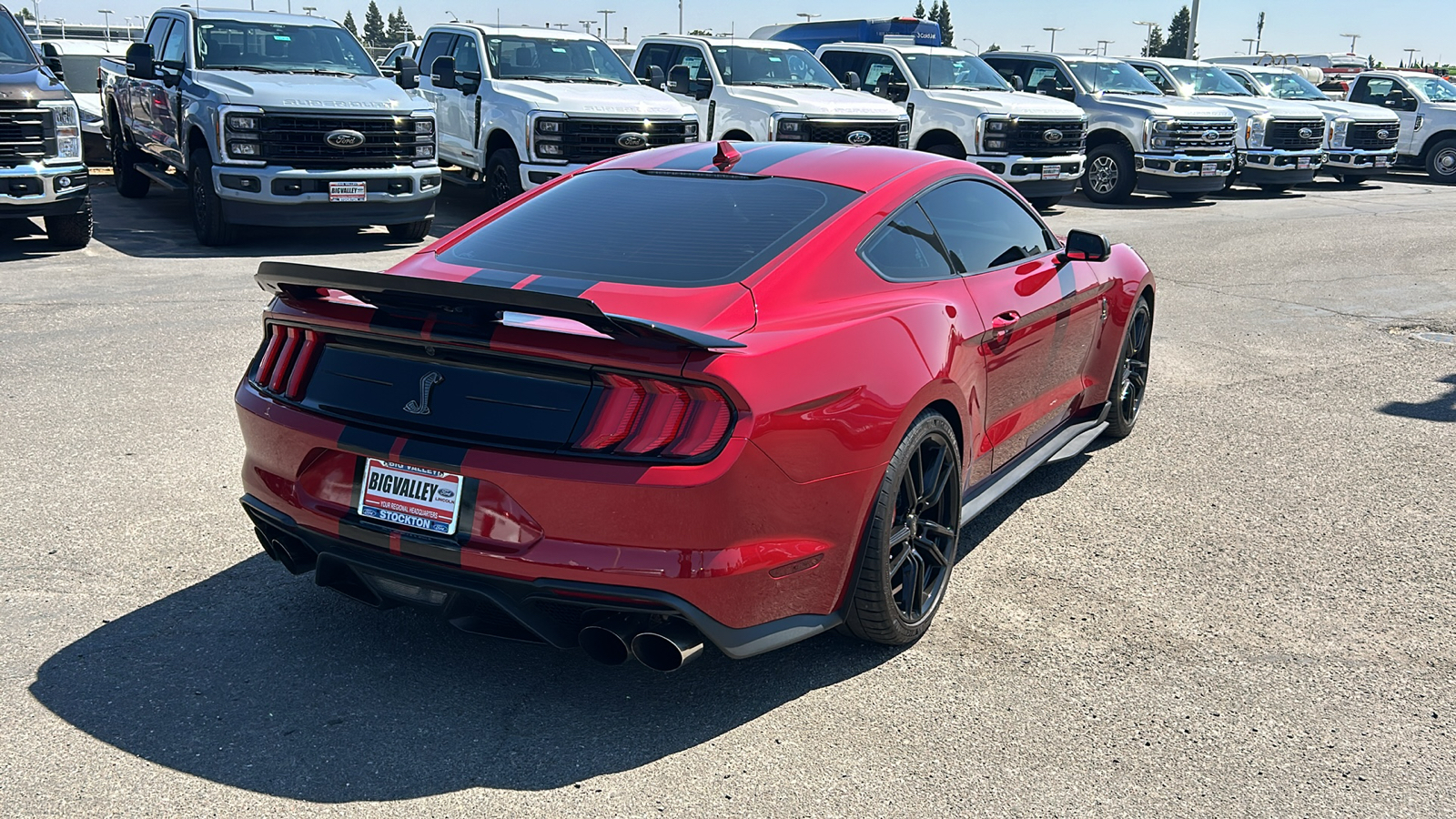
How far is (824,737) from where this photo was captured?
3.42m

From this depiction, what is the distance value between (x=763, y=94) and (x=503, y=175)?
3.67 m

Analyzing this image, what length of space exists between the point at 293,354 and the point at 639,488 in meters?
1.22

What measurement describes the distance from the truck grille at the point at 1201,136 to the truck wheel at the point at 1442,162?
9454 millimetres

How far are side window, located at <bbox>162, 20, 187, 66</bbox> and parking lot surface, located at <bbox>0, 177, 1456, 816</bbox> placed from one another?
687cm

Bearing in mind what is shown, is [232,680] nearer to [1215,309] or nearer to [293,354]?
[293,354]

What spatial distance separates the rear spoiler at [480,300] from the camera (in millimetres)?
3020

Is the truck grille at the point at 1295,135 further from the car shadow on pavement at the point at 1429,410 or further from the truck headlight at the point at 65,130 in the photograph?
the truck headlight at the point at 65,130

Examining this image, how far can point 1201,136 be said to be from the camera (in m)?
19.0

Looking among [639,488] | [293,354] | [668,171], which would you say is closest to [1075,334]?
[668,171]

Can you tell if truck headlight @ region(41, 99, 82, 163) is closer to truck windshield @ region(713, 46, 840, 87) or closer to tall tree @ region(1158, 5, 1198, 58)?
truck windshield @ region(713, 46, 840, 87)

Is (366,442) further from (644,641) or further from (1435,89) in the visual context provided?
(1435,89)

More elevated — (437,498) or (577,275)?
(577,275)

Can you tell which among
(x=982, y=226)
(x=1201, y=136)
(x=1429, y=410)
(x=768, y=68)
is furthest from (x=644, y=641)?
(x=1201, y=136)

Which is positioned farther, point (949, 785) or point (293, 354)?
point (293, 354)
